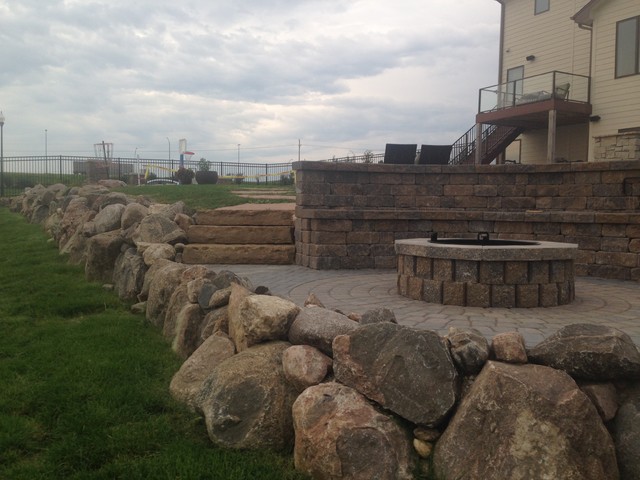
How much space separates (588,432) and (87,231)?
382 inches

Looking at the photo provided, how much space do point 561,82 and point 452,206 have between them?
1140cm

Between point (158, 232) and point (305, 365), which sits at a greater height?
point (158, 232)

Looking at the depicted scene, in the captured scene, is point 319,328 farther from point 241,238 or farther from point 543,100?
point 543,100

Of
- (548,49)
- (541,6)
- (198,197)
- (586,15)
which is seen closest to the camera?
(198,197)

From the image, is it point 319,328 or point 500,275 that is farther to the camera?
point 500,275

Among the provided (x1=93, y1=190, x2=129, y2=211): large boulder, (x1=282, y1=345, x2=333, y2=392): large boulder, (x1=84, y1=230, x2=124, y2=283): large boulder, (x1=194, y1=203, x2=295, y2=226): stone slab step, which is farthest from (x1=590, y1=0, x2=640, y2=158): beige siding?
(x1=282, y1=345, x2=333, y2=392): large boulder

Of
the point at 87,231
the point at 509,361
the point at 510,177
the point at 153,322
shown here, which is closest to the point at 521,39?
the point at 510,177

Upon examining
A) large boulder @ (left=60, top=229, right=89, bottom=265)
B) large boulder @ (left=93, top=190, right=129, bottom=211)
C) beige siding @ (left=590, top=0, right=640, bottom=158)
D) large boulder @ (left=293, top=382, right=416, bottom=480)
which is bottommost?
large boulder @ (left=293, top=382, right=416, bottom=480)

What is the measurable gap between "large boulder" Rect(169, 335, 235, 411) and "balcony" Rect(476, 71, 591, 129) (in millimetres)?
16461

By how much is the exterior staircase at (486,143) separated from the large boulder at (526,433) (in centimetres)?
1907

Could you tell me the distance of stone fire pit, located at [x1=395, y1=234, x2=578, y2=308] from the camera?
6000 mm

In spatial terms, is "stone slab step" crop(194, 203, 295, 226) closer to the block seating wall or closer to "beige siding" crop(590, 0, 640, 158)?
the block seating wall

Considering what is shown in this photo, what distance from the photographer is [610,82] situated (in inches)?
722

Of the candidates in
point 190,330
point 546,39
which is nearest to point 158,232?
point 190,330
